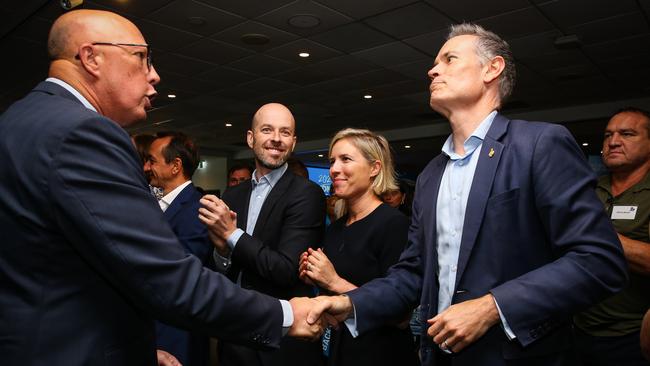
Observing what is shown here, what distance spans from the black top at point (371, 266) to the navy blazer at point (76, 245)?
953 millimetres

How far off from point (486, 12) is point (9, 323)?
4635 mm

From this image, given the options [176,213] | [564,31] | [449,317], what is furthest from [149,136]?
[564,31]

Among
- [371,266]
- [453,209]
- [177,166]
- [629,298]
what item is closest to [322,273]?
[371,266]

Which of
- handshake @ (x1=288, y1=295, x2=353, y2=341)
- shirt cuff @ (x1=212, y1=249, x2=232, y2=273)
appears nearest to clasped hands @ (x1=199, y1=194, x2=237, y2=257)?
shirt cuff @ (x1=212, y1=249, x2=232, y2=273)

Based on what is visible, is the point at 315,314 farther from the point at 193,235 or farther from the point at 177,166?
the point at 177,166

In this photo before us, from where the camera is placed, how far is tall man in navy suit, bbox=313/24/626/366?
3.55ft

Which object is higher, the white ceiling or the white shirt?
the white ceiling

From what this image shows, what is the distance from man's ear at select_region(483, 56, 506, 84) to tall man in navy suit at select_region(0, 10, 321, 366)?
107 centimetres

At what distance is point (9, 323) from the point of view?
932mm

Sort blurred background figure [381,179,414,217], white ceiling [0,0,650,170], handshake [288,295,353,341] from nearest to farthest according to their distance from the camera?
1. handshake [288,295,353,341]
2. blurred background figure [381,179,414,217]
3. white ceiling [0,0,650,170]

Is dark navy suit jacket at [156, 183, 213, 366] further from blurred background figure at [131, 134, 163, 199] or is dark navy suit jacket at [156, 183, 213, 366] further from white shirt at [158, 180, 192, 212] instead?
blurred background figure at [131, 134, 163, 199]

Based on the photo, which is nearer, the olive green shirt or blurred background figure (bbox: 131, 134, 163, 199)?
the olive green shirt

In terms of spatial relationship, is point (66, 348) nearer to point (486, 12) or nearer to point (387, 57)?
point (486, 12)

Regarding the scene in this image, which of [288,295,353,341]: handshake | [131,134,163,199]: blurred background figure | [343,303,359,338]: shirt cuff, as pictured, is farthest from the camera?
[131,134,163,199]: blurred background figure
